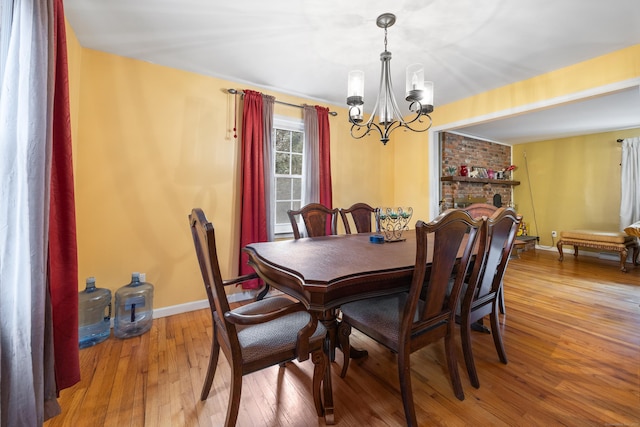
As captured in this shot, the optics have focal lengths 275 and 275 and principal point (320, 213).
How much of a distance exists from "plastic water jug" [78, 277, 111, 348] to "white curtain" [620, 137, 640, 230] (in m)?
7.69

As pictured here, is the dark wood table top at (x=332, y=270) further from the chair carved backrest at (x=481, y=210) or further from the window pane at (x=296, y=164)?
A: the window pane at (x=296, y=164)

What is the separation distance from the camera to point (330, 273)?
4.12 feet

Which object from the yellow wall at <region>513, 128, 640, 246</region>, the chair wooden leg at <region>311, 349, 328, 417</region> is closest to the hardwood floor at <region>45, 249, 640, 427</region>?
the chair wooden leg at <region>311, 349, 328, 417</region>

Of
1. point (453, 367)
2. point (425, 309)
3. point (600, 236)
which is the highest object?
point (425, 309)

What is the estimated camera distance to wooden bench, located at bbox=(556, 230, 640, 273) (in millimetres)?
4285

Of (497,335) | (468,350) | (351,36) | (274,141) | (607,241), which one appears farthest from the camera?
(607,241)

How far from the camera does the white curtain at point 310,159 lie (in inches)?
133

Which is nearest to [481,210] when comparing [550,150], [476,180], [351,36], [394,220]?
[394,220]

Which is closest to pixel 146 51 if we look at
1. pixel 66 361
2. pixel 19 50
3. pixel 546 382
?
pixel 19 50

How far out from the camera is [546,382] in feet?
5.51

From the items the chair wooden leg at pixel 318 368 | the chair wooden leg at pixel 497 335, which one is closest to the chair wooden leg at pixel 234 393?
the chair wooden leg at pixel 318 368

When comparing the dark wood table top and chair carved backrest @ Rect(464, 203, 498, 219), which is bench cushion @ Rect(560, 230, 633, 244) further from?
the dark wood table top

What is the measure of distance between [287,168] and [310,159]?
317 millimetres

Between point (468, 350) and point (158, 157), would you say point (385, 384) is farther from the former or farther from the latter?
point (158, 157)
